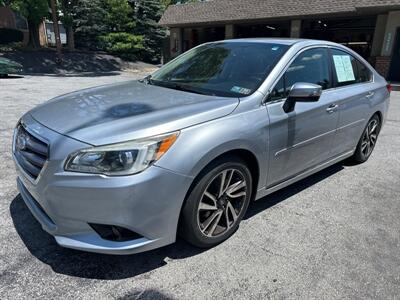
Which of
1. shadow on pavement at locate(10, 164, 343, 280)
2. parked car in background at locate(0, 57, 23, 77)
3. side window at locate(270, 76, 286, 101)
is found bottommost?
parked car in background at locate(0, 57, 23, 77)

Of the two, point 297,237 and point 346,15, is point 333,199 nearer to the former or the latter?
point 297,237

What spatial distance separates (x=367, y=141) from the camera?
478 cm

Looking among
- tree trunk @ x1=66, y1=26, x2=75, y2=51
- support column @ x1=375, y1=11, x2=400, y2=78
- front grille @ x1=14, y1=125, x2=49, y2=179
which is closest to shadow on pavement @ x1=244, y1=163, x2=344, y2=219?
front grille @ x1=14, y1=125, x2=49, y2=179

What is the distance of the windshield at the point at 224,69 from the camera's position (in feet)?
9.93

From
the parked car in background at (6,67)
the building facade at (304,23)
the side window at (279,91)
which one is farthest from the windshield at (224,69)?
the building facade at (304,23)

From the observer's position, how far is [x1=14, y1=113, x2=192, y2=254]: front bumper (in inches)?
83.9

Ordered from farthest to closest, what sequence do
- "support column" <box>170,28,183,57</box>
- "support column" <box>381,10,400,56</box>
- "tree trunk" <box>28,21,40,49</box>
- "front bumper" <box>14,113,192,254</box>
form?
"support column" <box>170,28,183,57</box> < "tree trunk" <box>28,21,40,49</box> < "support column" <box>381,10,400,56</box> < "front bumper" <box>14,113,192,254</box>

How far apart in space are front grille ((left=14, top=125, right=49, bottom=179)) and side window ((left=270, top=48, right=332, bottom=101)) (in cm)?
192

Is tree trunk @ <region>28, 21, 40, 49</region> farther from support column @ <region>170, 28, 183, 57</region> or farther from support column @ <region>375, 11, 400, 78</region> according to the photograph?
support column @ <region>375, 11, 400, 78</region>

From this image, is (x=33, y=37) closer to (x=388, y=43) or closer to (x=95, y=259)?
(x=388, y=43)

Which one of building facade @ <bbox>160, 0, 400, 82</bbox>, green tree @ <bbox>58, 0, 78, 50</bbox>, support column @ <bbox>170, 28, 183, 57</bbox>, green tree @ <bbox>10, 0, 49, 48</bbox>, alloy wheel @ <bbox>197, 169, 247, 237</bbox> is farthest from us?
support column @ <bbox>170, 28, 183, 57</bbox>

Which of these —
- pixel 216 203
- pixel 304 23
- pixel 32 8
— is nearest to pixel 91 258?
pixel 216 203

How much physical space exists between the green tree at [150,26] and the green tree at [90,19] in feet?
8.98

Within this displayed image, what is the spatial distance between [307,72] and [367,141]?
199 cm
